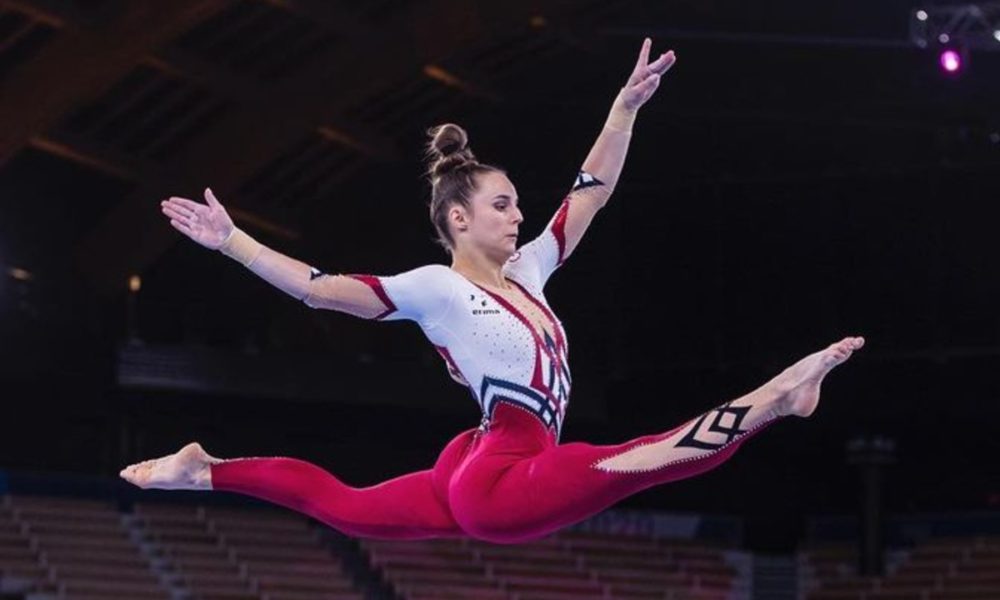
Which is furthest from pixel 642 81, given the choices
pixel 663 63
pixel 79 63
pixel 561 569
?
pixel 561 569

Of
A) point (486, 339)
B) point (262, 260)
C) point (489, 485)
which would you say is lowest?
point (489, 485)

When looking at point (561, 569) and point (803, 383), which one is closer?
point (803, 383)

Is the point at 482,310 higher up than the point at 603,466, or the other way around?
the point at 482,310

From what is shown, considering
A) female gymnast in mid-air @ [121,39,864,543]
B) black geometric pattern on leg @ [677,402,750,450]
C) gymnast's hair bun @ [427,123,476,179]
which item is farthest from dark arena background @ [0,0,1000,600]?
black geometric pattern on leg @ [677,402,750,450]

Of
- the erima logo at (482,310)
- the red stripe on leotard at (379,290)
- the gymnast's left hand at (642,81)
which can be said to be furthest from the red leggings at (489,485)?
the gymnast's left hand at (642,81)

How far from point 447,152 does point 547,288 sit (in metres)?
11.7

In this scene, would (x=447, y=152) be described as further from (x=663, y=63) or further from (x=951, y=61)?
(x=951, y=61)

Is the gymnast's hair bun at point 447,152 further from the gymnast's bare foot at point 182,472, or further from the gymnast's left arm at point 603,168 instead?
the gymnast's bare foot at point 182,472

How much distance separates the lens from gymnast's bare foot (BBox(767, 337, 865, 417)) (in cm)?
575

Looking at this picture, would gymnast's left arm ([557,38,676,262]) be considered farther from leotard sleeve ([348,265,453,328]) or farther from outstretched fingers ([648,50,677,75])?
leotard sleeve ([348,265,453,328])

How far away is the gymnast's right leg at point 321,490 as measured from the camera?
22.2 ft

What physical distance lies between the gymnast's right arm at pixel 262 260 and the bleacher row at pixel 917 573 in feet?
45.2

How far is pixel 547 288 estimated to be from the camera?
18594 mm

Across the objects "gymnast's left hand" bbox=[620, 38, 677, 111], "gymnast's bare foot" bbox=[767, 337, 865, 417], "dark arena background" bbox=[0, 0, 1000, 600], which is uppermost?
"dark arena background" bbox=[0, 0, 1000, 600]
